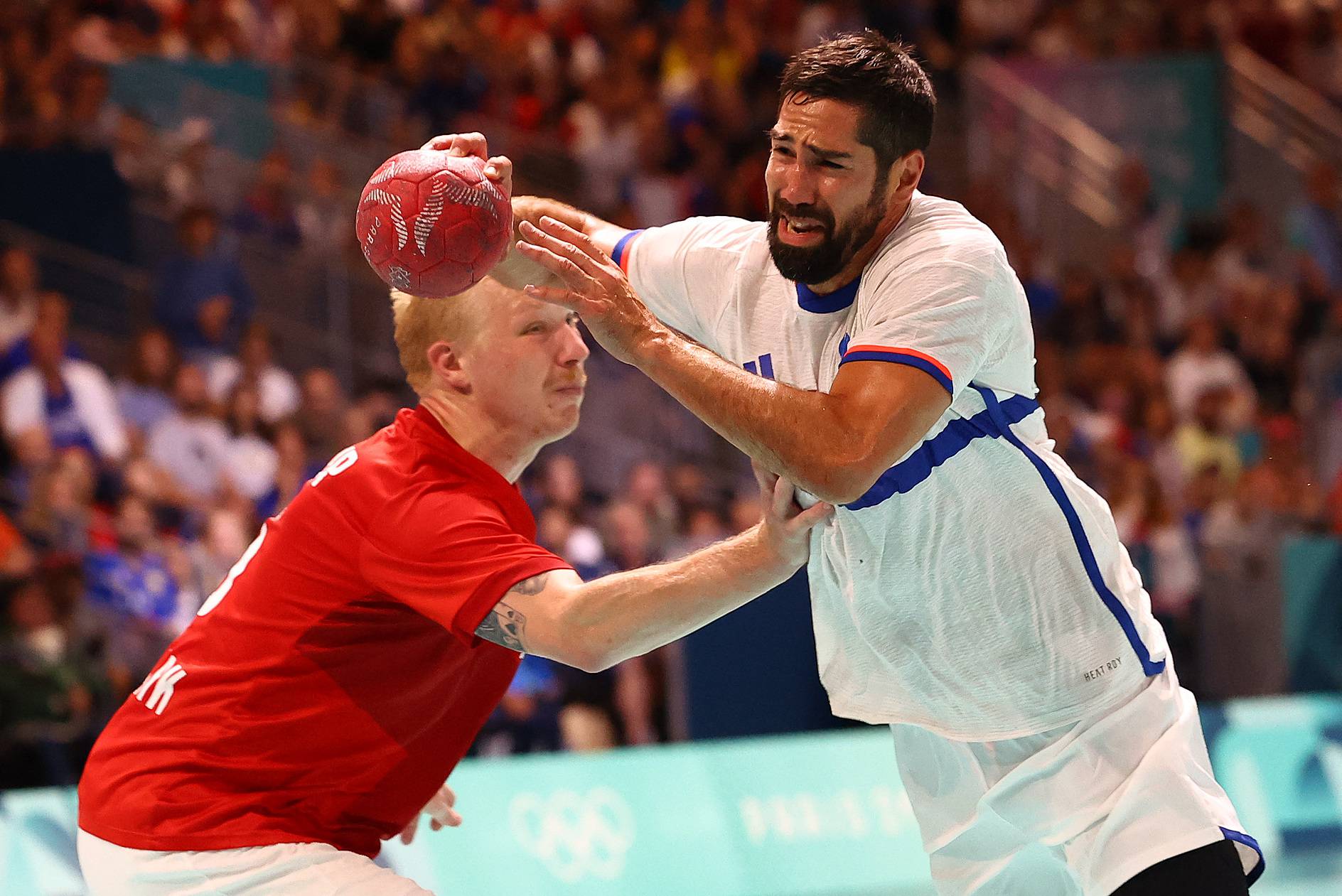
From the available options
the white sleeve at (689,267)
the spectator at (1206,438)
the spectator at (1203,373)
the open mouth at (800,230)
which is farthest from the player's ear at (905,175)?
the spectator at (1203,373)

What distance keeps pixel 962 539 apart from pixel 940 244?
65 centimetres

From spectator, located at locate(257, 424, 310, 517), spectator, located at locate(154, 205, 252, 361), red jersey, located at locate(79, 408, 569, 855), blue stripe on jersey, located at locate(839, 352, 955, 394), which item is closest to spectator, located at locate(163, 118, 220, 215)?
spectator, located at locate(154, 205, 252, 361)

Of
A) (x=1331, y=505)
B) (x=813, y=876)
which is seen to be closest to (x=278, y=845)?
(x=813, y=876)

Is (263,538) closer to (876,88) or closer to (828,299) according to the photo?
(828,299)

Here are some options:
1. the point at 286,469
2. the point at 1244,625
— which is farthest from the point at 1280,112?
the point at 286,469

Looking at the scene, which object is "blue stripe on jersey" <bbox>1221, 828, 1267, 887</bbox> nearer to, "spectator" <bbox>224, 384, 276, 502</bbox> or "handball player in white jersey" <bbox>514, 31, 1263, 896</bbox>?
"handball player in white jersey" <bbox>514, 31, 1263, 896</bbox>

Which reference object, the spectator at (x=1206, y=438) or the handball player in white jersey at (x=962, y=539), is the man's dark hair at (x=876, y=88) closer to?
the handball player in white jersey at (x=962, y=539)

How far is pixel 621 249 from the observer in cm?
410

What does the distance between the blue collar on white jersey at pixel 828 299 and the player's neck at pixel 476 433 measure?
78cm

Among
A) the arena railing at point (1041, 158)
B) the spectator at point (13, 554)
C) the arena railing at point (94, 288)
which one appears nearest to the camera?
the spectator at point (13, 554)

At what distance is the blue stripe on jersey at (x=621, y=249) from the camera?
4082 mm

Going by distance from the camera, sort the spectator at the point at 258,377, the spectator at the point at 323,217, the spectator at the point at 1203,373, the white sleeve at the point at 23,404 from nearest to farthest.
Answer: the white sleeve at the point at 23,404
the spectator at the point at 258,377
the spectator at the point at 323,217
the spectator at the point at 1203,373

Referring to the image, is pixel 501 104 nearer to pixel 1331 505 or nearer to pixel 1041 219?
pixel 1041 219

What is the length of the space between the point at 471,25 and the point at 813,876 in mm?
8688
